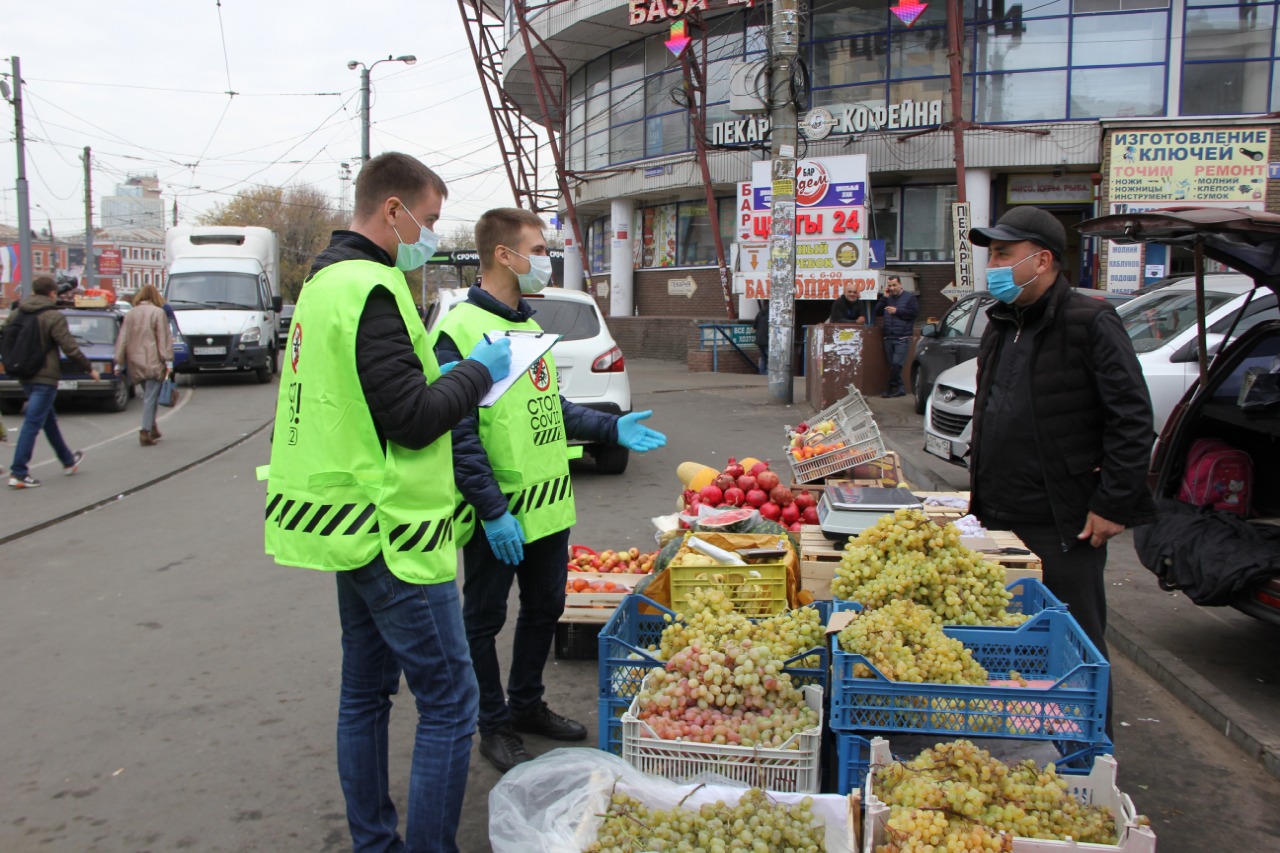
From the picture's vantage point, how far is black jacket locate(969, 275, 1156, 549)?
3.47 meters

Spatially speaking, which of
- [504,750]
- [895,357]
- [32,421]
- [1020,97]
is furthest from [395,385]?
→ [1020,97]

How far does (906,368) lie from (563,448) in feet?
37.8

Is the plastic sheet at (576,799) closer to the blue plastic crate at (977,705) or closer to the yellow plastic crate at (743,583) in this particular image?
the blue plastic crate at (977,705)

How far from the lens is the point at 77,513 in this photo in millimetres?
8523

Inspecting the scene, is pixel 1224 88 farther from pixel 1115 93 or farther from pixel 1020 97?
pixel 1020 97

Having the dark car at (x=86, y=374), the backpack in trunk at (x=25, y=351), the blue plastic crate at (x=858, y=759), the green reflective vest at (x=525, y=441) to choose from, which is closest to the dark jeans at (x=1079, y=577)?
the blue plastic crate at (x=858, y=759)

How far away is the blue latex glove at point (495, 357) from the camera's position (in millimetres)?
2826

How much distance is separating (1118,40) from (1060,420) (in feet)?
64.0

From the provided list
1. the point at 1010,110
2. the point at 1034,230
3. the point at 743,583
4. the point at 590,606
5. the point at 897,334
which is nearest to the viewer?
the point at 1034,230

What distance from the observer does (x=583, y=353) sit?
9.43 m

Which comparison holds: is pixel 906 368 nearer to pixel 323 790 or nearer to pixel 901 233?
pixel 901 233

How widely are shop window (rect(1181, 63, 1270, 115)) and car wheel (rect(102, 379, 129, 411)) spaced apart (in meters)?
20.3

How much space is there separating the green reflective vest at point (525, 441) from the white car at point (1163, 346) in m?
4.09

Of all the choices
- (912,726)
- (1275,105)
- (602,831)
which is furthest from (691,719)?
(1275,105)
